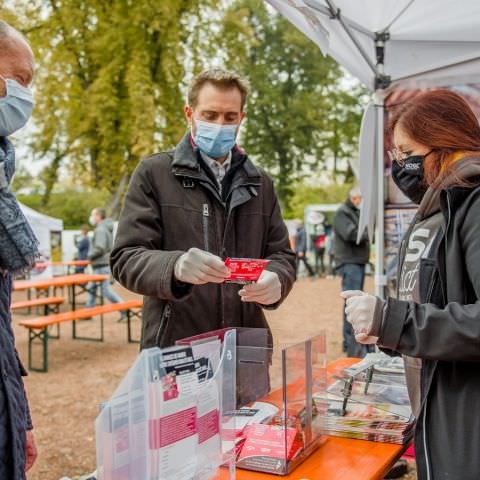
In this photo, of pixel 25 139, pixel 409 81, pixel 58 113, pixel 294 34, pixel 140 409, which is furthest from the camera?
pixel 294 34

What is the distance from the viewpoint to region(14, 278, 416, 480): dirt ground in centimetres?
394

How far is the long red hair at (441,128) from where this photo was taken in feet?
5.01

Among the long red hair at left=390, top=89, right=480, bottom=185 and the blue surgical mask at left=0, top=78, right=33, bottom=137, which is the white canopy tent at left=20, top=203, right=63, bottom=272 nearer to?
the blue surgical mask at left=0, top=78, right=33, bottom=137

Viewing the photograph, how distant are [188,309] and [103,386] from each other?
4242mm

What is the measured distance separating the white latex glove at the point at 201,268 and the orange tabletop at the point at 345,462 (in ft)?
1.62

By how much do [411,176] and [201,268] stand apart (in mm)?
635

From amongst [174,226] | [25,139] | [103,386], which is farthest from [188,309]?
[25,139]

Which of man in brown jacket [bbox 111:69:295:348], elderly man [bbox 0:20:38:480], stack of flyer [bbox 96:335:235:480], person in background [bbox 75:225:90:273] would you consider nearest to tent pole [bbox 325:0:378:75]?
man in brown jacket [bbox 111:69:295:348]

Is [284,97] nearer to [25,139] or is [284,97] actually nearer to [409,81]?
[25,139]

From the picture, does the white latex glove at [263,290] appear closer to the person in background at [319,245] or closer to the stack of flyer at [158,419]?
the stack of flyer at [158,419]

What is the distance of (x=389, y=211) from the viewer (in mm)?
3959

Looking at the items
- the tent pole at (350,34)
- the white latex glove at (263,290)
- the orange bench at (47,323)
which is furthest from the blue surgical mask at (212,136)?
the orange bench at (47,323)

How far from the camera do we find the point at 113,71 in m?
16.7

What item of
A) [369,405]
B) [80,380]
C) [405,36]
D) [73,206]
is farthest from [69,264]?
[73,206]
